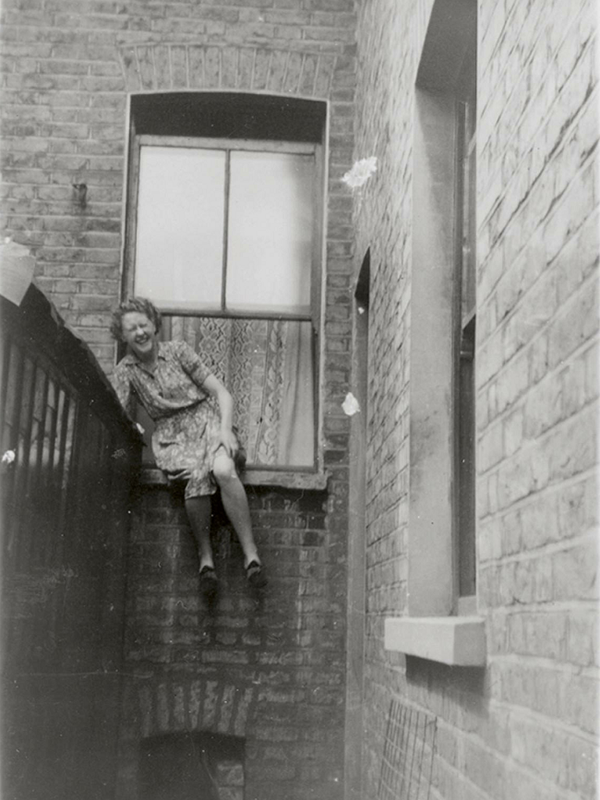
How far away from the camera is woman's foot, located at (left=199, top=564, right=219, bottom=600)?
201 inches

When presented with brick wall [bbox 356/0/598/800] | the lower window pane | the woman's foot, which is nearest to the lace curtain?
the lower window pane

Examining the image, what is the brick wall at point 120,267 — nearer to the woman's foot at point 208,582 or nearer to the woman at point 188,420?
the woman's foot at point 208,582

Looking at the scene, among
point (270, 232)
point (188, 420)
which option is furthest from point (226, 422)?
point (270, 232)

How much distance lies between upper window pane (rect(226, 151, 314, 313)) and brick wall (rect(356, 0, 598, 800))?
10.0 ft

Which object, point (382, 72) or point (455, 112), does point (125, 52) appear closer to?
point (382, 72)

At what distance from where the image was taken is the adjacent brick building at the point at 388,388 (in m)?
1.81

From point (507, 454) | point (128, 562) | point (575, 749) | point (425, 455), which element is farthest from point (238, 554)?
point (575, 749)

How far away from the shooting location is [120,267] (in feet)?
18.4

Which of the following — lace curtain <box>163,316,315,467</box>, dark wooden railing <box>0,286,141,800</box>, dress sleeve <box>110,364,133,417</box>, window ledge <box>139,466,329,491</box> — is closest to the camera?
dark wooden railing <box>0,286,141,800</box>

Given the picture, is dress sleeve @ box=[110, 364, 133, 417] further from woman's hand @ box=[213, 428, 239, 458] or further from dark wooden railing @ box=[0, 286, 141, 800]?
woman's hand @ box=[213, 428, 239, 458]

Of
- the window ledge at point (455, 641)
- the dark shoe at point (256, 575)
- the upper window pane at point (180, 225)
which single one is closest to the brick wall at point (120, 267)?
the dark shoe at point (256, 575)

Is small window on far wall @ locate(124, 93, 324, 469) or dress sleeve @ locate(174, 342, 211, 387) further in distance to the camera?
small window on far wall @ locate(124, 93, 324, 469)

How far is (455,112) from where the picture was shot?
3.66 meters

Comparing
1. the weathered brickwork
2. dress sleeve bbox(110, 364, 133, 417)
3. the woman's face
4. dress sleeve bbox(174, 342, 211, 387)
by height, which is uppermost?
the woman's face
